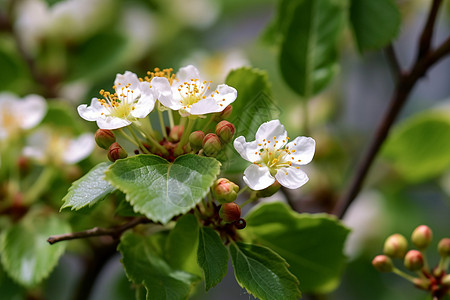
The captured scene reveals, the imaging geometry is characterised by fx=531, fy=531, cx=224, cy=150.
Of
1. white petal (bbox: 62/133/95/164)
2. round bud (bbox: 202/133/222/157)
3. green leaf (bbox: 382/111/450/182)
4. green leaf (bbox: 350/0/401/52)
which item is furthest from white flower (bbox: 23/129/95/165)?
green leaf (bbox: 382/111/450/182)

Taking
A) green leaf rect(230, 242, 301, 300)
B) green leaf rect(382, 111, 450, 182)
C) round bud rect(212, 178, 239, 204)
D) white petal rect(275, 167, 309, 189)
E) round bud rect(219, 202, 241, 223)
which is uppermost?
round bud rect(212, 178, 239, 204)

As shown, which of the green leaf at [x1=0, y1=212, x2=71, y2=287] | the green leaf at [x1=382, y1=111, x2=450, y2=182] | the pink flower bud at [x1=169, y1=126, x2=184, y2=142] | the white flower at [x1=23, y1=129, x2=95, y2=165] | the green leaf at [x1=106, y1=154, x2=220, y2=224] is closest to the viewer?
the green leaf at [x1=106, y1=154, x2=220, y2=224]

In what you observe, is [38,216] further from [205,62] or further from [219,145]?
[205,62]

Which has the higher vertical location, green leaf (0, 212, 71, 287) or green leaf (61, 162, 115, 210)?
green leaf (61, 162, 115, 210)

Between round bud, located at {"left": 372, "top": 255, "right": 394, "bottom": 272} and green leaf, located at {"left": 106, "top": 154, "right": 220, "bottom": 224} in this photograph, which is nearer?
green leaf, located at {"left": 106, "top": 154, "right": 220, "bottom": 224}

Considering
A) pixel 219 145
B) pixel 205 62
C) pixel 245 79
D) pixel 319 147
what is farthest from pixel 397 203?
pixel 219 145

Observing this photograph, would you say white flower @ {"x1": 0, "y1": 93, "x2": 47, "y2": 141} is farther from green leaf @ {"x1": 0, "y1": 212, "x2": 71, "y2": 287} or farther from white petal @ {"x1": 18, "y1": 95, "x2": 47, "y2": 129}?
green leaf @ {"x1": 0, "y1": 212, "x2": 71, "y2": 287}

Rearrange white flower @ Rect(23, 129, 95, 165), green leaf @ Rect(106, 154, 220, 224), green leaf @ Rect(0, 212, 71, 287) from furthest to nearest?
white flower @ Rect(23, 129, 95, 165) < green leaf @ Rect(0, 212, 71, 287) < green leaf @ Rect(106, 154, 220, 224)

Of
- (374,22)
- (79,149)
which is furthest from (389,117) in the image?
(79,149)
